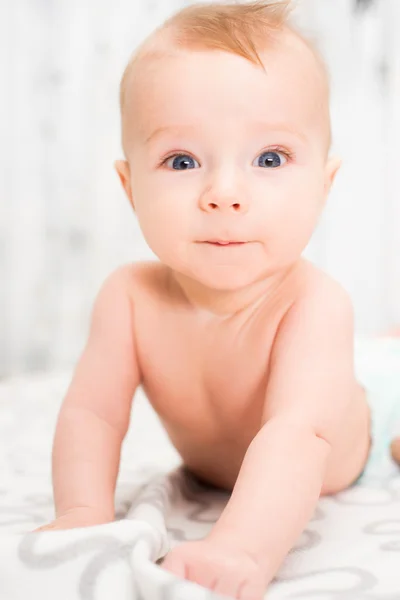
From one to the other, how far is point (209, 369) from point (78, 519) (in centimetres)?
23

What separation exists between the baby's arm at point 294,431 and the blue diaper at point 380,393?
0.28 meters

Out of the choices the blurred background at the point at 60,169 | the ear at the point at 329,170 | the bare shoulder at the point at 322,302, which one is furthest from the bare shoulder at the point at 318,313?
the blurred background at the point at 60,169

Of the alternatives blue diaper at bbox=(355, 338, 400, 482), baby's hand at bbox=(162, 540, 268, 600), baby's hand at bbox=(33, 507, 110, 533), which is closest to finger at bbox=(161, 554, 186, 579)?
baby's hand at bbox=(162, 540, 268, 600)

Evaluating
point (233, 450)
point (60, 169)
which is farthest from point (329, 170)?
point (60, 169)

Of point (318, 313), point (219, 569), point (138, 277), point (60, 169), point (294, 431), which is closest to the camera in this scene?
Answer: point (219, 569)

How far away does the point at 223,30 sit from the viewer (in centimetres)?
80

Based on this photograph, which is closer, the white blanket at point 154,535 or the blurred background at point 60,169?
the white blanket at point 154,535

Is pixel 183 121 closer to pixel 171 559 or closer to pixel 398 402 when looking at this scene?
pixel 171 559

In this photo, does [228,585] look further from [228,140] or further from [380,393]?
[380,393]

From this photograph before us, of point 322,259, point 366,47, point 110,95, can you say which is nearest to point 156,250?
point 110,95

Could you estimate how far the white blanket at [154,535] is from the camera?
0.59m

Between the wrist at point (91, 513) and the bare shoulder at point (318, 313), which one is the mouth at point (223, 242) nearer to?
the bare shoulder at point (318, 313)

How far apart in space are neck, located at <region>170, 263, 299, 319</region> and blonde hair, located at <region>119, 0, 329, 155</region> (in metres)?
0.22

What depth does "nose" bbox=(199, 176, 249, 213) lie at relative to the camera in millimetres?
757
